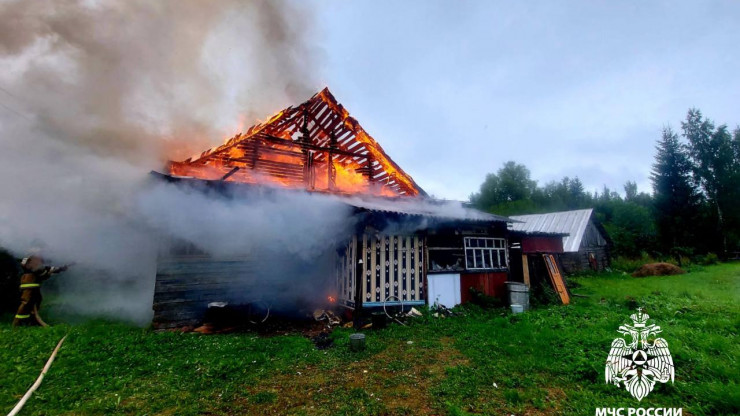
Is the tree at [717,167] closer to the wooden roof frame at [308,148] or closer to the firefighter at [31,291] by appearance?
the wooden roof frame at [308,148]

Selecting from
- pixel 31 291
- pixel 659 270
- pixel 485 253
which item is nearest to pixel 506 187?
pixel 659 270

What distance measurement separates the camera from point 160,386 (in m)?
4.79

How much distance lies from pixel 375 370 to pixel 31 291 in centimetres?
960

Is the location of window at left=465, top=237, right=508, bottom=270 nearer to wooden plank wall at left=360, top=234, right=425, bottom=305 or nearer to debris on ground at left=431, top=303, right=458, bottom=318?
debris on ground at left=431, top=303, right=458, bottom=318

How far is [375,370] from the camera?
5523 millimetres

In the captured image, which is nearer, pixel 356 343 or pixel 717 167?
pixel 356 343

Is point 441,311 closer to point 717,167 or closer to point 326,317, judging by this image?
point 326,317

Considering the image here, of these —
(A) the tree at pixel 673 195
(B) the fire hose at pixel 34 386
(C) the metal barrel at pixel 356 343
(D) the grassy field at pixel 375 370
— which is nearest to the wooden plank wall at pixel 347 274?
(D) the grassy field at pixel 375 370

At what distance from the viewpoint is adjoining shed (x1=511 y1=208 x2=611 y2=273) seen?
904 inches

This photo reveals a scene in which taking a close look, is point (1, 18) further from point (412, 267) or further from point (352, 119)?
point (412, 267)

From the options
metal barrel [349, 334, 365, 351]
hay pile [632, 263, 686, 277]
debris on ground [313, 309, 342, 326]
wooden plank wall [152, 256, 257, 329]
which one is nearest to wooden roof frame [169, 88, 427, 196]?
wooden plank wall [152, 256, 257, 329]

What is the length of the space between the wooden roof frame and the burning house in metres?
0.04

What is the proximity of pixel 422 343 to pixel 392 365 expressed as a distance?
1565mm

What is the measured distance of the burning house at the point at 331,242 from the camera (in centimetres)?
899
